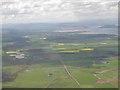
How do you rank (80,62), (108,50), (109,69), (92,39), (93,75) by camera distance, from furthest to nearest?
(92,39) < (108,50) < (80,62) < (109,69) < (93,75)

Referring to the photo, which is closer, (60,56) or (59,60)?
(59,60)

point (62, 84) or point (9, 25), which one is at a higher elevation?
point (9, 25)

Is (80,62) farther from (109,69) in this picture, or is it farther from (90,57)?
(109,69)

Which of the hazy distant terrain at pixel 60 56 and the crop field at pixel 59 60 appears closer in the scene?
the crop field at pixel 59 60

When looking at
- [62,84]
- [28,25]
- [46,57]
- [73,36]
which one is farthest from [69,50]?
[62,84]

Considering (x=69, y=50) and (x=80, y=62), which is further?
(x=69, y=50)

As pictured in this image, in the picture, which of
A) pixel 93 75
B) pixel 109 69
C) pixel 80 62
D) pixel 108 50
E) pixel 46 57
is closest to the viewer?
pixel 93 75

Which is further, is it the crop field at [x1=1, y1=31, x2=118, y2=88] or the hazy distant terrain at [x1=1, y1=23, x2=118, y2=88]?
the hazy distant terrain at [x1=1, y1=23, x2=118, y2=88]
